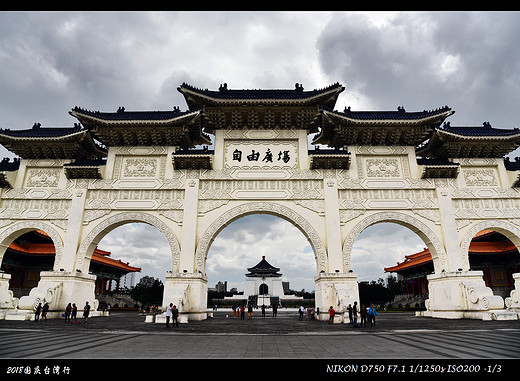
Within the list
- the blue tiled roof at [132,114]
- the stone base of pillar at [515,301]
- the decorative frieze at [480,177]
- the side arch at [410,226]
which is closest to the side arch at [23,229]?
the blue tiled roof at [132,114]

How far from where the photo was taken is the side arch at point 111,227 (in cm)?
1505

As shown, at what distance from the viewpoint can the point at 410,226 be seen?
51.2 feet

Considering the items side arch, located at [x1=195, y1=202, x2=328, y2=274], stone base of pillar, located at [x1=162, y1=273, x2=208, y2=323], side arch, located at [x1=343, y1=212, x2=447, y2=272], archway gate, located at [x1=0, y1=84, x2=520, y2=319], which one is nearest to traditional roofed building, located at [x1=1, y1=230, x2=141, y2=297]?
archway gate, located at [x1=0, y1=84, x2=520, y2=319]

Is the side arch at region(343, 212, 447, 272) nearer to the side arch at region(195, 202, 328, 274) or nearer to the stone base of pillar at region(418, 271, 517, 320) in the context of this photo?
the stone base of pillar at region(418, 271, 517, 320)

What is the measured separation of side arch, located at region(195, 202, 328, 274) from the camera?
48.5 feet

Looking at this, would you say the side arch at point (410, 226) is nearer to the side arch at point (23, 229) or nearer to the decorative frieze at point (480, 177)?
the decorative frieze at point (480, 177)

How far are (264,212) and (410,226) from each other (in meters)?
7.22

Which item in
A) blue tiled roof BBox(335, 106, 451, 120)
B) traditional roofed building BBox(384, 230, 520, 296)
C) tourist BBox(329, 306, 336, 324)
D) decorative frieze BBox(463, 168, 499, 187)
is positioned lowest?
tourist BBox(329, 306, 336, 324)

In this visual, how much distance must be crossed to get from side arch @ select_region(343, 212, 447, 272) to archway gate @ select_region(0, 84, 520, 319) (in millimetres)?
63

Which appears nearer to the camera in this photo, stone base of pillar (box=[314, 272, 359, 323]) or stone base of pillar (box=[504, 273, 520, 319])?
stone base of pillar (box=[314, 272, 359, 323])

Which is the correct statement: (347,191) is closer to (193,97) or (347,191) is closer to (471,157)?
(471,157)

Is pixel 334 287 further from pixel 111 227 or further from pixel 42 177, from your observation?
pixel 42 177
